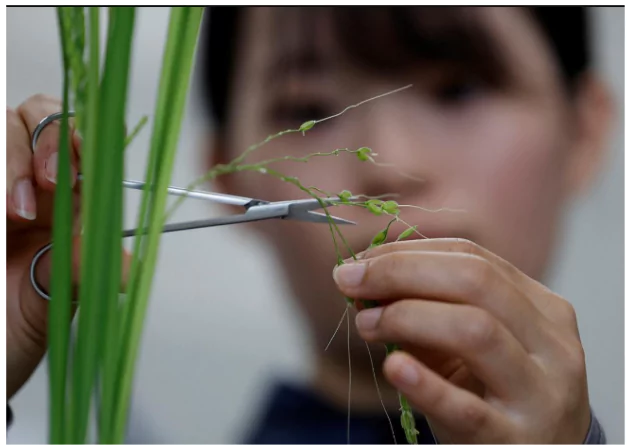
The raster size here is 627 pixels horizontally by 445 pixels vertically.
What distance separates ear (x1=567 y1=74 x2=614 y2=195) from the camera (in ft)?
1.66

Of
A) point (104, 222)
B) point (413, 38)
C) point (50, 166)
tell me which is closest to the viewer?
point (104, 222)

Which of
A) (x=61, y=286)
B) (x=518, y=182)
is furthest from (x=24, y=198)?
(x=518, y=182)

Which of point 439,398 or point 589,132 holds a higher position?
point 589,132

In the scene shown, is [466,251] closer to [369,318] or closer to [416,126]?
[369,318]

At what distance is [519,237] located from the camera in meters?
0.50

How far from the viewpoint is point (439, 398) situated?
12.0 inches

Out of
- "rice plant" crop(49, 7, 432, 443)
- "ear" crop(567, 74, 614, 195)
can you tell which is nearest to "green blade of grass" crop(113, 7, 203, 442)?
"rice plant" crop(49, 7, 432, 443)

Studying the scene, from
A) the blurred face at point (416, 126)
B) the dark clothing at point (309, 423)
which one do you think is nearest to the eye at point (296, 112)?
the blurred face at point (416, 126)

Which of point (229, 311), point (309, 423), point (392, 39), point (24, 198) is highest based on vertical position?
point (392, 39)

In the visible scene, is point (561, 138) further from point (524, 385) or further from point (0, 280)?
point (0, 280)

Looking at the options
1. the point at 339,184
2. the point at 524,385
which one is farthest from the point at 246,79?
the point at 524,385

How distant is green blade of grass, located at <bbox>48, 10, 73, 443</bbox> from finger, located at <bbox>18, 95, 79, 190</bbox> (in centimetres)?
6

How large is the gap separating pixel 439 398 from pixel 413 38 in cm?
30

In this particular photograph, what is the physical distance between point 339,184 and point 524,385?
0.71 feet
